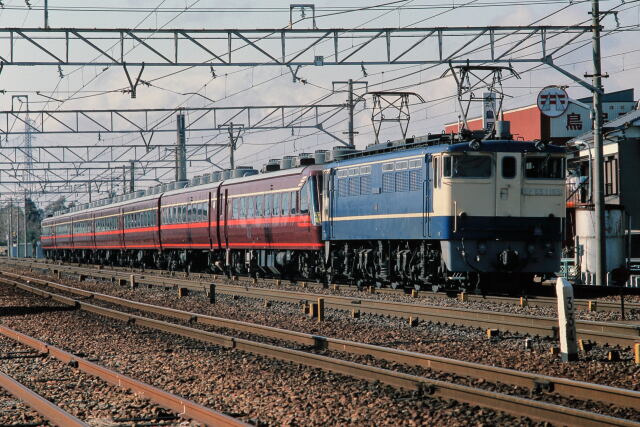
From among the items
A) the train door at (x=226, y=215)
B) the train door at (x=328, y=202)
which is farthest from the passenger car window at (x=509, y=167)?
the train door at (x=226, y=215)

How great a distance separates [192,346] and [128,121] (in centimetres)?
2794

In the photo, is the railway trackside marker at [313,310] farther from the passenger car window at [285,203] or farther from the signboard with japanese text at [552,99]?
the signboard with japanese text at [552,99]

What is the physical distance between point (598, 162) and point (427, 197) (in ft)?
17.3

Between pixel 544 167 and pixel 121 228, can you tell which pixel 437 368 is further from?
pixel 121 228

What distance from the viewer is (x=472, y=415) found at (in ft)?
29.1

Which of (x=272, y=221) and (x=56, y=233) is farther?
(x=56, y=233)

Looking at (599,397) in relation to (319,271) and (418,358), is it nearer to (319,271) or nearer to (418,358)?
(418,358)

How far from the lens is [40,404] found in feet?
31.5

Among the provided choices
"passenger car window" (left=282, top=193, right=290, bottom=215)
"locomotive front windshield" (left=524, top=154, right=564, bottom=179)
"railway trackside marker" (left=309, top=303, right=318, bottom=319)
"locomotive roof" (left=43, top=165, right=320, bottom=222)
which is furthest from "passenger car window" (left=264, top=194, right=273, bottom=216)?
"railway trackside marker" (left=309, top=303, right=318, bottom=319)

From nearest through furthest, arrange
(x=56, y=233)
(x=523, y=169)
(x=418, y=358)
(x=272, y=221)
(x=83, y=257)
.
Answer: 1. (x=418, y=358)
2. (x=523, y=169)
3. (x=272, y=221)
4. (x=83, y=257)
5. (x=56, y=233)

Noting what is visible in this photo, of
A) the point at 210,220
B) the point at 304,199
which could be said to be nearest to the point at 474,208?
the point at 304,199

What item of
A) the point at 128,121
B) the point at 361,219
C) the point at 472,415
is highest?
the point at 128,121

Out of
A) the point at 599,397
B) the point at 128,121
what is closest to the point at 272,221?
the point at 128,121

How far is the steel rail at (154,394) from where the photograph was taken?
856cm
